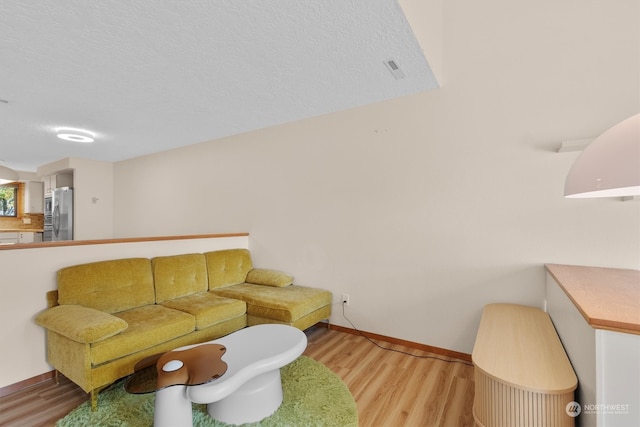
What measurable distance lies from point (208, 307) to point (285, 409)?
3.63ft

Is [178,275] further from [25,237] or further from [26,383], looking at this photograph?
[25,237]

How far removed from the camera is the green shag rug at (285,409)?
167 cm

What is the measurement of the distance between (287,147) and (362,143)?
3.19 feet

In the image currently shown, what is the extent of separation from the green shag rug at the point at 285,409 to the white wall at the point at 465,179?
1038 millimetres

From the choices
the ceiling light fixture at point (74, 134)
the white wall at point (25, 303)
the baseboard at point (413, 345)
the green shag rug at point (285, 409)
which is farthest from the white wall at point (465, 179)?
the ceiling light fixture at point (74, 134)

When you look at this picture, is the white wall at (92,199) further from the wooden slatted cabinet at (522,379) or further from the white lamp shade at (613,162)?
the white lamp shade at (613,162)

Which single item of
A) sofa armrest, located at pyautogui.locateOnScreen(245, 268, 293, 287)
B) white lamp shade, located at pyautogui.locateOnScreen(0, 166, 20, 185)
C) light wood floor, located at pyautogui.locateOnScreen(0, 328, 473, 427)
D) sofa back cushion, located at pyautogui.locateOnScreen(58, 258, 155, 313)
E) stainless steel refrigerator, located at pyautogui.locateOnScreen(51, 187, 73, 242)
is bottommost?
light wood floor, located at pyautogui.locateOnScreen(0, 328, 473, 427)

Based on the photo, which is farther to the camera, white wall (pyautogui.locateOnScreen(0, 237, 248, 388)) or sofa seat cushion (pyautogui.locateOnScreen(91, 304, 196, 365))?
white wall (pyautogui.locateOnScreen(0, 237, 248, 388))

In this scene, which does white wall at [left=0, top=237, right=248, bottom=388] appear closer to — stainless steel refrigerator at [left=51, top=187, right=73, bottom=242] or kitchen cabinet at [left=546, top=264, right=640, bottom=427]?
kitchen cabinet at [left=546, top=264, right=640, bottom=427]

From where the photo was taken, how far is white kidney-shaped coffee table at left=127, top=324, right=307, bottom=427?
1.46 m

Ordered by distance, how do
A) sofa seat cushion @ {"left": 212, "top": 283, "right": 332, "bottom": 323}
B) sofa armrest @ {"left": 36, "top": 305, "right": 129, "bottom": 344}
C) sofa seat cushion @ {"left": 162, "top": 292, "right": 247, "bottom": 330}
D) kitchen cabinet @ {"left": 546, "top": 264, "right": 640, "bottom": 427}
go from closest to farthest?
1. kitchen cabinet @ {"left": 546, "top": 264, "right": 640, "bottom": 427}
2. sofa armrest @ {"left": 36, "top": 305, "right": 129, "bottom": 344}
3. sofa seat cushion @ {"left": 162, "top": 292, "right": 247, "bottom": 330}
4. sofa seat cushion @ {"left": 212, "top": 283, "right": 332, "bottom": 323}

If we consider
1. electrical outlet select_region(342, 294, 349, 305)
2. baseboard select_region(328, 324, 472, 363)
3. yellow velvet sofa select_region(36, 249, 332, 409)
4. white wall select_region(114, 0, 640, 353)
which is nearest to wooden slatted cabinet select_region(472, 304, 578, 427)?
white wall select_region(114, 0, 640, 353)

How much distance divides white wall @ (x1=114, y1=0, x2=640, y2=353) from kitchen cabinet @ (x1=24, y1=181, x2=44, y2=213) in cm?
634

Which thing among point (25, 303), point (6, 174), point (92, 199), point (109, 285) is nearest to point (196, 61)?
point (109, 285)
